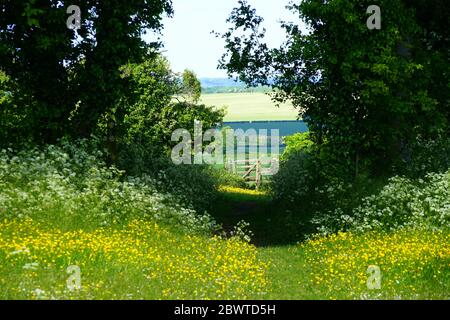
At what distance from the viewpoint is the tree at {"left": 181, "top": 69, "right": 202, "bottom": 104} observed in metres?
47.3

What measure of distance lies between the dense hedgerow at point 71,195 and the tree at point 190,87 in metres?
27.4

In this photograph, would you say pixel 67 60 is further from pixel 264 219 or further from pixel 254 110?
pixel 254 110

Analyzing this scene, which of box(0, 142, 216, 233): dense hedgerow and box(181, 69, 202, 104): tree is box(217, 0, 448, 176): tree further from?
box(181, 69, 202, 104): tree

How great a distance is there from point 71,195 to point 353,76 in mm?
10136

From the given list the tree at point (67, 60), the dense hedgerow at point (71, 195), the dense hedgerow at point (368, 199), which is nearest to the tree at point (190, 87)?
the dense hedgerow at point (368, 199)

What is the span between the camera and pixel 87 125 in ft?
72.6

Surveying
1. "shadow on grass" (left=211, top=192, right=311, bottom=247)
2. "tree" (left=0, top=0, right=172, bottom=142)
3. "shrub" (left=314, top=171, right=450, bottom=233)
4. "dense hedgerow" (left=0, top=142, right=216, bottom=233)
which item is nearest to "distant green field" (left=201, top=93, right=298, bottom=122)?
"shadow on grass" (left=211, top=192, right=311, bottom=247)

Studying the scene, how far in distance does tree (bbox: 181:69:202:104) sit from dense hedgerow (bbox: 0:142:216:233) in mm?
27422

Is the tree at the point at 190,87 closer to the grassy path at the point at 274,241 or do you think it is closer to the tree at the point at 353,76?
the grassy path at the point at 274,241

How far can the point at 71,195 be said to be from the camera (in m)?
16.4

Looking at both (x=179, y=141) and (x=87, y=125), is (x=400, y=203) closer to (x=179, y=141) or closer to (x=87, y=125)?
(x=87, y=125)

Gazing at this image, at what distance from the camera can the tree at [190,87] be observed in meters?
47.3

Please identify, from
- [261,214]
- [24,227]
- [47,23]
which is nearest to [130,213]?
[24,227]

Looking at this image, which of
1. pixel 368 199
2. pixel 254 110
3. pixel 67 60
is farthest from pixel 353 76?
pixel 254 110
